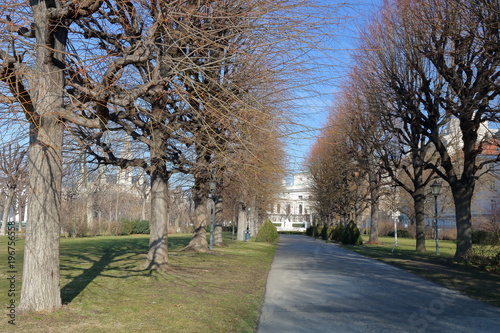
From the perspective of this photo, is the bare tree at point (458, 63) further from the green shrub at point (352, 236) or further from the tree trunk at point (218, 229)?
the green shrub at point (352, 236)

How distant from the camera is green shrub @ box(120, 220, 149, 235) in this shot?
4944cm

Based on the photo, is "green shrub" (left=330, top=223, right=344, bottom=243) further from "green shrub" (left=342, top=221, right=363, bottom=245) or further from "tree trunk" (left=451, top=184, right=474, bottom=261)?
"tree trunk" (left=451, top=184, right=474, bottom=261)

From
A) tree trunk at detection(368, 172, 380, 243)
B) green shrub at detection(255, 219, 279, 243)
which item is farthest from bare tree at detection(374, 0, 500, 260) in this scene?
green shrub at detection(255, 219, 279, 243)

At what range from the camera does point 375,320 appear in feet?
27.4

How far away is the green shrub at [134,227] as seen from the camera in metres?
49.4

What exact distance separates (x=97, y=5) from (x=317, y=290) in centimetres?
812

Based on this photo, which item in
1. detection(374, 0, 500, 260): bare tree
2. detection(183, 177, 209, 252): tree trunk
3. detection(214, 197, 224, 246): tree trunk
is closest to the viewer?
detection(374, 0, 500, 260): bare tree

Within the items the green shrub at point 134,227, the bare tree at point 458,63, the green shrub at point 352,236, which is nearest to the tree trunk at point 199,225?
the bare tree at point 458,63

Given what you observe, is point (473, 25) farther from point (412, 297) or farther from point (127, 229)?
point (127, 229)

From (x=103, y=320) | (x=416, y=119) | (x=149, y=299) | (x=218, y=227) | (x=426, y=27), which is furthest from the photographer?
(x=218, y=227)

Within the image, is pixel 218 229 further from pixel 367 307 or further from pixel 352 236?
pixel 367 307

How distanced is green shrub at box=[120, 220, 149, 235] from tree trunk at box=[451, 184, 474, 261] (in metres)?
36.1

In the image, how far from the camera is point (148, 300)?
906cm

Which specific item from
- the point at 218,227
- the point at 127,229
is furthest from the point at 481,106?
the point at 127,229
